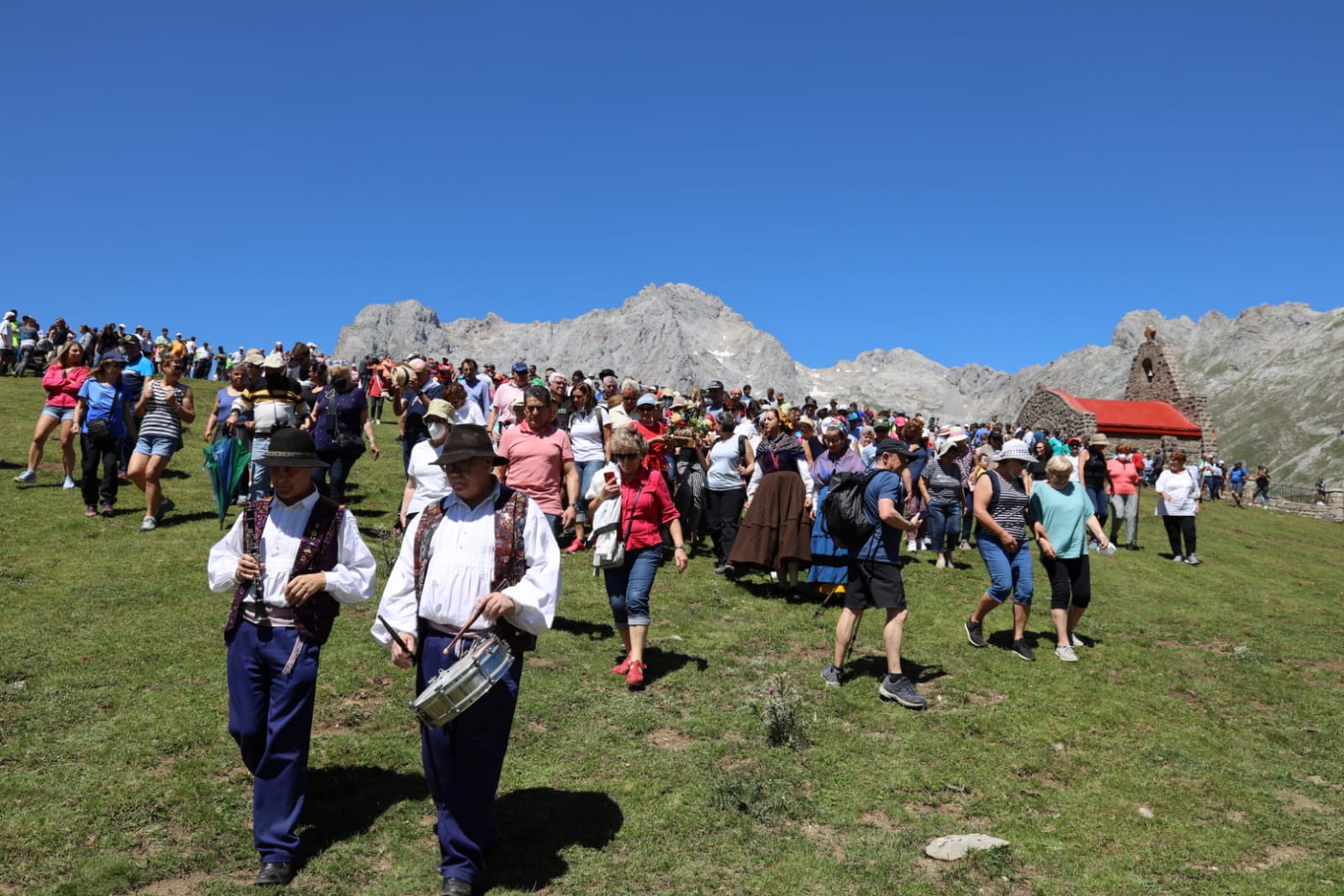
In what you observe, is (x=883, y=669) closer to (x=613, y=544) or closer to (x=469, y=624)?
(x=613, y=544)

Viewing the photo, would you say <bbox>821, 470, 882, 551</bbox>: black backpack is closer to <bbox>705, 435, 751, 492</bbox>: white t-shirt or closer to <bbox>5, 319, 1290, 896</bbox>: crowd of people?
<bbox>5, 319, 1290, 896</bbox>: crowd of people

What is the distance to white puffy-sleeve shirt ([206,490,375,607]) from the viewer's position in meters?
4.30

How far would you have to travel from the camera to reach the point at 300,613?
4.31 m

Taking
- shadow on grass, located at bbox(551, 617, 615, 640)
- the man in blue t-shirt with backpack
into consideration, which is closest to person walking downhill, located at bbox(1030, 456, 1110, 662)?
the man in blue t-shirt with backpack

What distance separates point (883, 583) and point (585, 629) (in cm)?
310

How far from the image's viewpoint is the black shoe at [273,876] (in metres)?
4.14

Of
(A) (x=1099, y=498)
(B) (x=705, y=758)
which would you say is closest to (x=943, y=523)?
(A) (x=1099, y=498)

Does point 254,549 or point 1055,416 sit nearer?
point 254,549

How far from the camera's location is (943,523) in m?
12.7

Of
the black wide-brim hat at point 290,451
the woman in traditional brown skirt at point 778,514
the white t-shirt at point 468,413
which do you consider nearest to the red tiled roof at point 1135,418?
the woman in traditional brown skirt at point 778,514

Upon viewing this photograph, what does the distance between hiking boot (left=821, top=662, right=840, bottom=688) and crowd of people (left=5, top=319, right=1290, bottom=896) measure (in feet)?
0.06

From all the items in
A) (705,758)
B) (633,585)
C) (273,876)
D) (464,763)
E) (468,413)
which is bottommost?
(273,876)

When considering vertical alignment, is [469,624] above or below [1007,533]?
below

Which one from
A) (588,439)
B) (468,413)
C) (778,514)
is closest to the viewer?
(468,413)
